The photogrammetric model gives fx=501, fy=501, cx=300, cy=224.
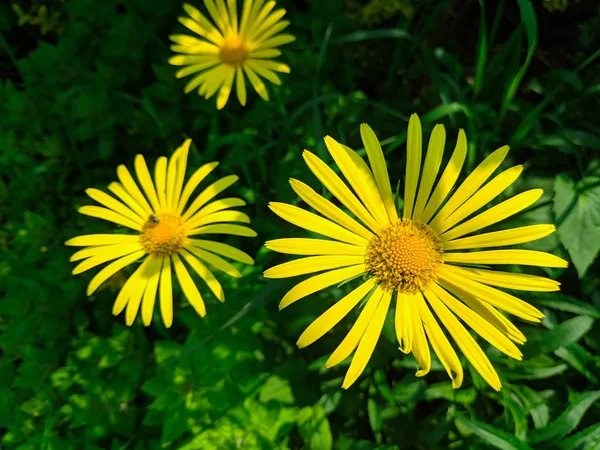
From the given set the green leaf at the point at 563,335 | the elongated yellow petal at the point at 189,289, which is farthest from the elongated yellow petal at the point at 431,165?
the elongated yellow petal at the point at 189,289

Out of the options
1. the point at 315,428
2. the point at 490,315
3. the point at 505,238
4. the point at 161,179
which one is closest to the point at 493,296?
the point at 490,315

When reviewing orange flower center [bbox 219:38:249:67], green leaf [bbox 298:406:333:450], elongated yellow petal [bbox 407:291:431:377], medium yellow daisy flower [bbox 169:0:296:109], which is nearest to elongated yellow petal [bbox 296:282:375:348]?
elongated yellow petal [bbox 407:291:431:377]

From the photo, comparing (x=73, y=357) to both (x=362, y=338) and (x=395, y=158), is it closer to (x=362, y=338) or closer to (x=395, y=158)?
(x=362, y=338)

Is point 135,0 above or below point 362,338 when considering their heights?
above

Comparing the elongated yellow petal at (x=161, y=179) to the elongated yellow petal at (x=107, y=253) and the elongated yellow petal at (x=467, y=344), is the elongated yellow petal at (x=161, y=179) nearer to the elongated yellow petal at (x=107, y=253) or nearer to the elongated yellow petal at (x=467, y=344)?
the elongated yellow petal at (x=107, y=253)

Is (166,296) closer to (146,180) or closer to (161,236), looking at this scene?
(161,236)

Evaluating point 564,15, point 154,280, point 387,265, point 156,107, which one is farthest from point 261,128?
point 564,15
